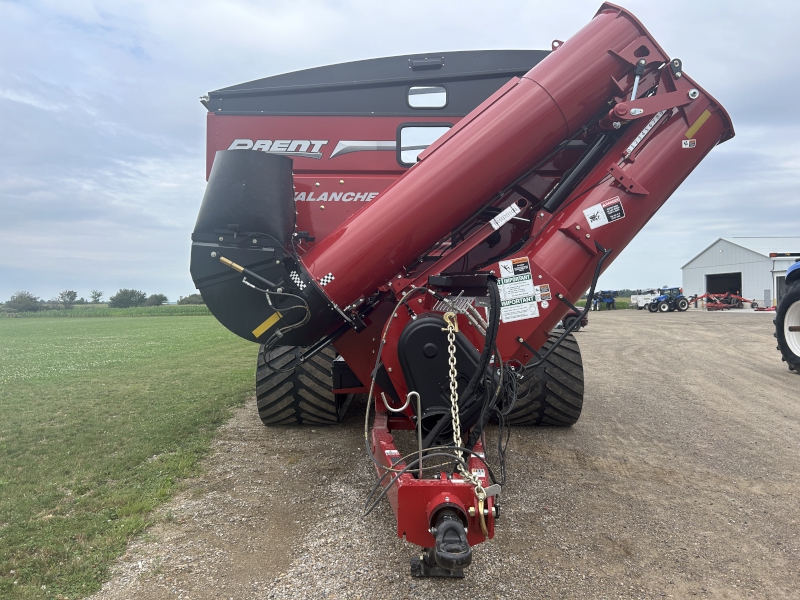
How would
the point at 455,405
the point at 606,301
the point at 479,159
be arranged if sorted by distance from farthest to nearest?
the point at 606,301 → the point at 479,159 → the point at 455,405

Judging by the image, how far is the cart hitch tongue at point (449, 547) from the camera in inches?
80.6

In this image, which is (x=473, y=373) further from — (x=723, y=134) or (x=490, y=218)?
(x=723, y=134)

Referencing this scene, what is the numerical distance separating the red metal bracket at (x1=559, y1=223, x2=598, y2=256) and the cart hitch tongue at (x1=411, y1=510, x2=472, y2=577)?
68.6 inches

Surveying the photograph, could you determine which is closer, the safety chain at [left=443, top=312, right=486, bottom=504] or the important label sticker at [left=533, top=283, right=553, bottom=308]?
the safety chain at [left=443, top=312, right=486, bottom=504]

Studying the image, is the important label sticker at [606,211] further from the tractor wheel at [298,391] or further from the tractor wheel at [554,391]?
the tractor wheel at [298,391]

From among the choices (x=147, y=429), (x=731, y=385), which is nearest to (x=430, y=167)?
(x=147, y=429)

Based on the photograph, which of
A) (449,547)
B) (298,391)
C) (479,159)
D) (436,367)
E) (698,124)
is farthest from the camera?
(298,391)

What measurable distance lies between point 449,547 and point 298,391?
10.9 feet

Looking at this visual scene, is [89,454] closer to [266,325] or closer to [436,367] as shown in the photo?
[266,325]

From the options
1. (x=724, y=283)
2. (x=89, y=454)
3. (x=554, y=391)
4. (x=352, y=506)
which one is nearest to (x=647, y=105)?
(x=554, y=391)

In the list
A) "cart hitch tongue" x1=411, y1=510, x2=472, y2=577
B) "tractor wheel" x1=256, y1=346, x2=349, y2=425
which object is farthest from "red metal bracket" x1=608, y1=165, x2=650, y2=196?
"tractor wheel" x1=256, y1=346, x2=349, y2=425

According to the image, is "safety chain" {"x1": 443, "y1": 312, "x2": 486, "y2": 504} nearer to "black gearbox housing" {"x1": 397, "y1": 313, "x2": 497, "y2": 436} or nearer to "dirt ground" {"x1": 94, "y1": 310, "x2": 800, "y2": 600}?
"black gearbox housing" {"x1": 397, "y1": 313, "x2": 497, "y2": 436}

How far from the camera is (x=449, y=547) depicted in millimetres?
2105

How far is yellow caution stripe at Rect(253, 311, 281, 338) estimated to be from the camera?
2932 millimetres
